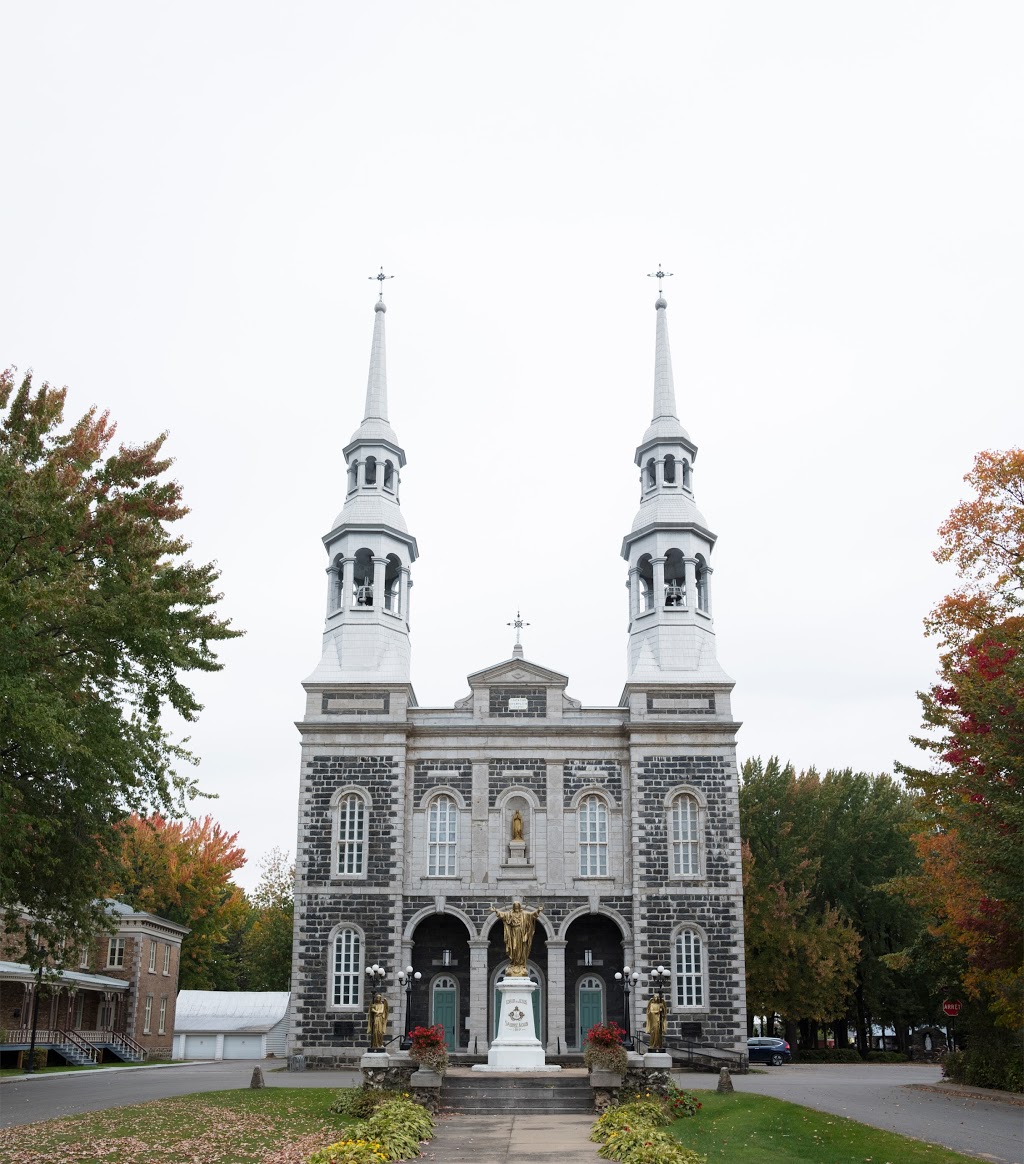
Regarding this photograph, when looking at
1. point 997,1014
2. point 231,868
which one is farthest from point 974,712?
point 231,868

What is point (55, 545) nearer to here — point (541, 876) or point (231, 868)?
point (541, 876)

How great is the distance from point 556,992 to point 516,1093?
1391cm

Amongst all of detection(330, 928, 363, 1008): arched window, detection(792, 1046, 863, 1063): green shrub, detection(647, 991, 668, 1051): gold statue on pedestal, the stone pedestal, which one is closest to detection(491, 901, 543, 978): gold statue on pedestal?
the stone pedestal

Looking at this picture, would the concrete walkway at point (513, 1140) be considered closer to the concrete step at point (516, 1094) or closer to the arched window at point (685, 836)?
the concrete step at point (516, 1094)

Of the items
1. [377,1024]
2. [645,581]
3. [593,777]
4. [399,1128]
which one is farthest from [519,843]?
[399,1128]

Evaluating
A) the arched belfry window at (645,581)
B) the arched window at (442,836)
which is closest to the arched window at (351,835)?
the arched window at (442,836)

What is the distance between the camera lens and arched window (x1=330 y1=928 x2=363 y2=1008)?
35.9 metres

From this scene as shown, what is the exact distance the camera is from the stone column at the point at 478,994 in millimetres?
35719

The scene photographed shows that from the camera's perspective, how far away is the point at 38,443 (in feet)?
67.1

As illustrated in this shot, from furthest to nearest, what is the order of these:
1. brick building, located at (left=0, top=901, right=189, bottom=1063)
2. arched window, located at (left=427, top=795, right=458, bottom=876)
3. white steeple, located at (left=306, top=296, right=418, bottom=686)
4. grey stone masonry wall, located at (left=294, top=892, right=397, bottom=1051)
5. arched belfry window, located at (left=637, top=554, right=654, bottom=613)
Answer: arched belfry window, located at (left=637, top=554, right=654, bottom=613)
white steeple, located at (left=306, top=296, right=418, bottom=686)
brick building, located at (left=0, top=901, right=189, bottom=1063)
arched window, located at (left=427, top=795, right=458, bottom=876)
grey stone masonry wall, located at (left=294, top=892, right=397, bottom=1051)

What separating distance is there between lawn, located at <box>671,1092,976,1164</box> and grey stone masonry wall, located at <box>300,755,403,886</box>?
16.7 metres

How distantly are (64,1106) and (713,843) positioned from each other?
66.9 feet

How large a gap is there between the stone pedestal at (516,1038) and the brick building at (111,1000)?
1716 centimetres

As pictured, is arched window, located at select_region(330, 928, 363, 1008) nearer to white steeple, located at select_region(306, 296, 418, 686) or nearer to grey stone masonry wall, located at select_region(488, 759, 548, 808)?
grey stone masonry wall, located at select_region(488, 759, 548, 808)
